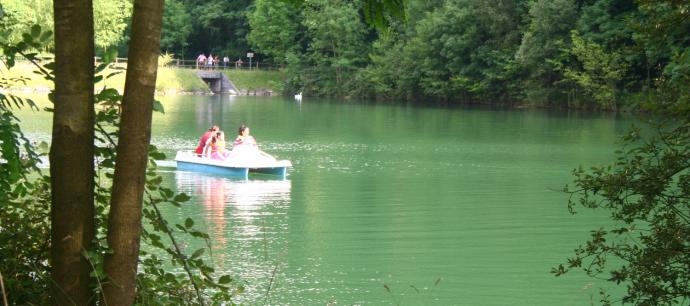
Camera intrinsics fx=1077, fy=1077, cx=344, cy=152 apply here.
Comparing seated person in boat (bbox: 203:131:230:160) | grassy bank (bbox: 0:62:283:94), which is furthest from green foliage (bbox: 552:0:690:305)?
grassy bank (bbox: 0:62:283:94)

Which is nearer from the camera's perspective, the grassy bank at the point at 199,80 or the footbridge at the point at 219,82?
the grassy bank at the point at 199,80

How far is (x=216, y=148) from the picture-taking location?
78.2 ft

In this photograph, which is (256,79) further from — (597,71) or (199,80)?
(597,71)

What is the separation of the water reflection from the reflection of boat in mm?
326

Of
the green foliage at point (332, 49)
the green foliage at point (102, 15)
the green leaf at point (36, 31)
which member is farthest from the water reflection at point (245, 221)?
the green foliage at point (332, 49)

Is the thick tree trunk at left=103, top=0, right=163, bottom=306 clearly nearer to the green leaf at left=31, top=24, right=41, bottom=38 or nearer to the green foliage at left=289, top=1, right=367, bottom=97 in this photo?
the green leaf at left=31, top=24, right=41, bottom=38

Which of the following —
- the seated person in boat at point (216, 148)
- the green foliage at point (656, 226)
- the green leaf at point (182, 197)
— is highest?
the green leaf at point (182, 197)

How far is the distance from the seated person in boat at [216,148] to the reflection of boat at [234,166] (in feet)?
0.99

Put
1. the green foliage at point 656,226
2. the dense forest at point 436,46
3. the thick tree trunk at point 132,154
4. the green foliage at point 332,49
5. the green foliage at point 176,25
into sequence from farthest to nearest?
the green foliage at point 176,25 < the green foliage at point 332,49 < the dense forest at point 436,46 < the green foliage at point 656,226 < the thick tree trunk at point 132,154

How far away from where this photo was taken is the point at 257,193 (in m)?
20.2

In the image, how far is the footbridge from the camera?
76812 millimetres

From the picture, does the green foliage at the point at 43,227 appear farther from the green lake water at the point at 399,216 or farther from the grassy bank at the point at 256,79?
the grassy bank at the point at 256,79

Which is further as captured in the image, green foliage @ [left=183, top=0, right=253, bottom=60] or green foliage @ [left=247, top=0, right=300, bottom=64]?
green foliage @ [left=183, top=0, right=253, bottom=60]

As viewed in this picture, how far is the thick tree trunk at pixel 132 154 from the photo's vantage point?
3580 mm
